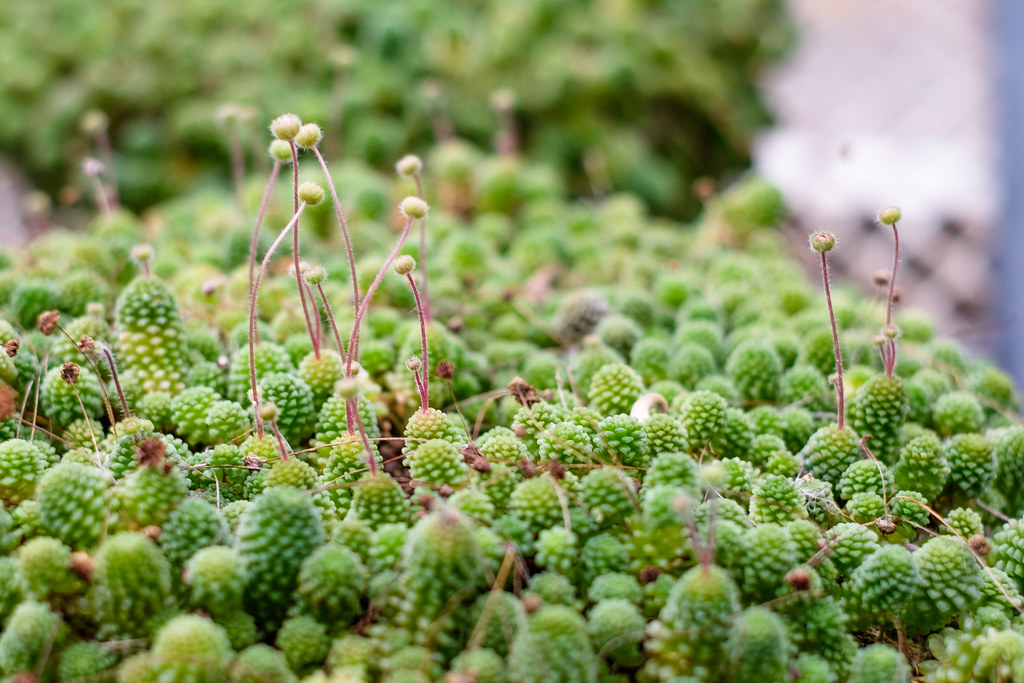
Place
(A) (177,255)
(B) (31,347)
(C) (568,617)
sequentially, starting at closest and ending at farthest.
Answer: (C) (568,617) < (B) (31,347) < (A) (177,255)

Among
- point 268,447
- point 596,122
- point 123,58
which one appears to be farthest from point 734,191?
point 123,58

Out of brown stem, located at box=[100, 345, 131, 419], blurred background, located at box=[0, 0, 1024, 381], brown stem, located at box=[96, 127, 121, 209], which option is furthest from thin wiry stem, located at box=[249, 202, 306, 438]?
brown stem, located at box=[96, 127, 121, 209]

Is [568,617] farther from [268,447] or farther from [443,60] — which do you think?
[443,60]

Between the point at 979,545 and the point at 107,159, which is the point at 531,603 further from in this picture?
the point at 107,159

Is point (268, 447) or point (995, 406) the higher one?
point (995, 406)

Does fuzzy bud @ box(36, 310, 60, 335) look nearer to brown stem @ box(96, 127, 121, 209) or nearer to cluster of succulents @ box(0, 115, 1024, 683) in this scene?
cluster of succulents @ box(0, 115, 1024, 683)

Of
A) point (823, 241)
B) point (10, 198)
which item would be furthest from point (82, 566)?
point (10, 198)
